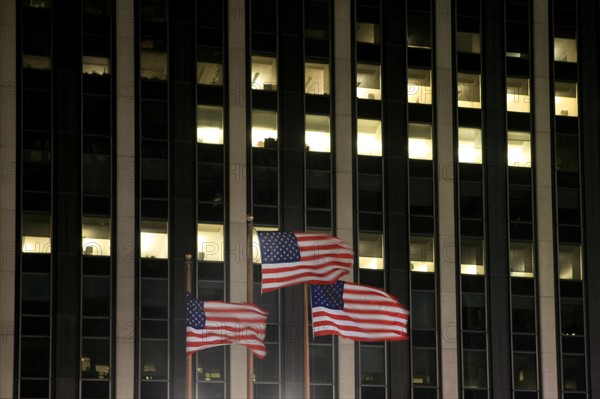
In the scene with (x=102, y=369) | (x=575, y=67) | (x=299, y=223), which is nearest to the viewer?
(x=102, y=369)

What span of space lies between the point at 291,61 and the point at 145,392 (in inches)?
701

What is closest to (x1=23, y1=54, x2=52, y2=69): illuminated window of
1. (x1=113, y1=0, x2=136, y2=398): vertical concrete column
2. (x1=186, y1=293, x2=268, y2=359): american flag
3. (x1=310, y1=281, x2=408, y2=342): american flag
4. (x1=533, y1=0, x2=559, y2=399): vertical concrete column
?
(x1=113, y1=0, x2=136, y2=398): vertical concrete column

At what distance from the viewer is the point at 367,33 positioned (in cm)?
6500

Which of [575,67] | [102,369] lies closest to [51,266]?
[102,369]

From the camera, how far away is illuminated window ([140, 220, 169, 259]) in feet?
197

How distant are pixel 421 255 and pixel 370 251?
2617 millimetres

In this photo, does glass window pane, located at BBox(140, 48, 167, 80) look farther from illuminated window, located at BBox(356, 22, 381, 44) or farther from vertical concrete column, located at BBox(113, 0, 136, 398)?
illuminated window, located at BBox(356, 22, 381, 44)

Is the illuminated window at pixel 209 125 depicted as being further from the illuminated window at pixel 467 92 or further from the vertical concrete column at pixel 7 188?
the illuminated window at pixel 467 92

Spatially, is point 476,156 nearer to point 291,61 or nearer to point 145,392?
point 291,61

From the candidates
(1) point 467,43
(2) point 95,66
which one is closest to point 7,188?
(2) point 95,66

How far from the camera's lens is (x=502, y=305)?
63438 millimetres

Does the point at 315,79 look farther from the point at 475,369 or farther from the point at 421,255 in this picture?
the point at 475,369

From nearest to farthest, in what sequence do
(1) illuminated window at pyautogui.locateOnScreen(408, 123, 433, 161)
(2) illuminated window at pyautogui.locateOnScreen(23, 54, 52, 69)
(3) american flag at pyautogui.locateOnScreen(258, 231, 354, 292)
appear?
(3) american flag at pyautogui.locateOnScreen(258, 231, 354, 292) → (2) illuminated window at pyautogui.locateOnScreen(23, 54, 52, 69) → (1) illuminated window at pyautogui.locateOnScreen(408, 123, 433, 161)

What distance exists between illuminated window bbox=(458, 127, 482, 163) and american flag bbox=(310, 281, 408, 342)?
22536 millimetres
